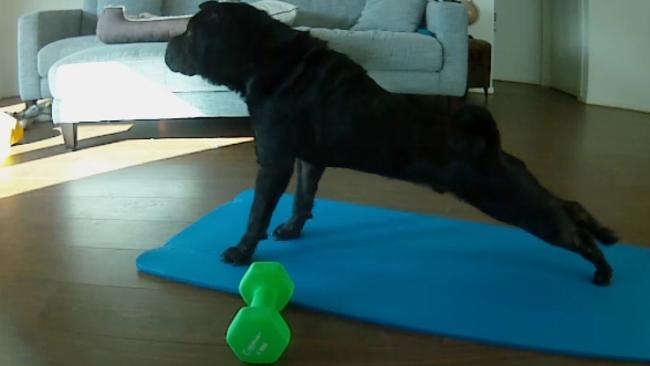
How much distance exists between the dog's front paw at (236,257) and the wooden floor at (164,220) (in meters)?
0.14

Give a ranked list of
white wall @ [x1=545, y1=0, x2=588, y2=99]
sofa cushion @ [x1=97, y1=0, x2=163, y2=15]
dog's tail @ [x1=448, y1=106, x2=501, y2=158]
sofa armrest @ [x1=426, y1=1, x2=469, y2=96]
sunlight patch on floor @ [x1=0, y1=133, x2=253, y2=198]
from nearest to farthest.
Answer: dog's tail @ [x1=448, y1=106, x2=501, y2=158] < sunlight patch on floor @ [x1=0, y1=133, x2=253, y2=198] < sofa armrest @ [x1=426, y1=1, x2=469, y2=96] < sofa cushion @ [x1=97, y1=0, x2=163, y2=15] < white wall @ [x1=545, y1=0, x2=588, y2=99]

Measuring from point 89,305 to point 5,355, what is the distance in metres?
0.24

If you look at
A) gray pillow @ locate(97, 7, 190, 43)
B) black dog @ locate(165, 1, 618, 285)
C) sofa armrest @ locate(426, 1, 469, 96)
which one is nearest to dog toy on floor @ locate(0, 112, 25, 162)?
gray pillow @ locate(97, 7, 190, 43)

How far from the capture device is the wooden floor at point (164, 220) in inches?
50.6

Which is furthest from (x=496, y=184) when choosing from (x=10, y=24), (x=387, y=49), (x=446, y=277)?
(x=10, y=24)

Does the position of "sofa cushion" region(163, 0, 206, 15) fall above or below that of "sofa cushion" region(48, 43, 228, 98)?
above

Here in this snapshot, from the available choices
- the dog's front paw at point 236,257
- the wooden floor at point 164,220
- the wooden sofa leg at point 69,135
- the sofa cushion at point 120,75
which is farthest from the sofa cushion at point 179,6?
the dog's front paw at point 236,257

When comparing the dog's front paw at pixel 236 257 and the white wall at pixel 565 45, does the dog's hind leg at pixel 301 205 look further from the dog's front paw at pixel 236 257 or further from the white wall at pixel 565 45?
the white wall at pixel 565 45

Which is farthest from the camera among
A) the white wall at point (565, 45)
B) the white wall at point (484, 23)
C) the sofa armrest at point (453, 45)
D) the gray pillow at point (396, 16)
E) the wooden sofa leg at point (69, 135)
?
the white wall at point (484, 23)

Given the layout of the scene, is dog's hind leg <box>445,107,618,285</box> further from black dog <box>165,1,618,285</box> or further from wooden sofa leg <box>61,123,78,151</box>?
wooden sofa leg <box>61,123,78,151</box>

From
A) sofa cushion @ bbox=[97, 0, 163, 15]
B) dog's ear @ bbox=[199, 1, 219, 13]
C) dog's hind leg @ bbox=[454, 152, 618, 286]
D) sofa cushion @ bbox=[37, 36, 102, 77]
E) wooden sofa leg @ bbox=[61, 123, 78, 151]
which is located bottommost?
wooden sofa leg @ bbox=[61, 123, 78, 151]

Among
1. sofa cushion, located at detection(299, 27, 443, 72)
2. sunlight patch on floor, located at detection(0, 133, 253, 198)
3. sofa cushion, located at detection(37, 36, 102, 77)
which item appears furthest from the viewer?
sofa cushion, located at detection(37, 36, 102, 77)

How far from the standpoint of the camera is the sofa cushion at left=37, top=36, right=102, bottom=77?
3.62 metres

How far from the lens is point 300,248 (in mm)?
1792
